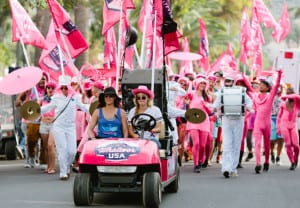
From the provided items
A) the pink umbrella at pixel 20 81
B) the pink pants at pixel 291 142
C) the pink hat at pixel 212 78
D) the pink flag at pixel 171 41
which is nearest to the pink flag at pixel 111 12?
the pink flag at pixel 171 41

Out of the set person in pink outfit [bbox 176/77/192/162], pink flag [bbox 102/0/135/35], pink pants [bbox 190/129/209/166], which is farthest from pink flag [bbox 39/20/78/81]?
pink pants [bbox 190/129/209/166]

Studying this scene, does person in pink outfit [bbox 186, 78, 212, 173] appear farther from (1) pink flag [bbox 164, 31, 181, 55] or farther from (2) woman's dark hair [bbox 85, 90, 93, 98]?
(2) woman's dark hair [bbox 85, 90, 93, 98]

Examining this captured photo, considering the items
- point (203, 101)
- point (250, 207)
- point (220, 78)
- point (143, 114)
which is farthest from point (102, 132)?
point (220, 78)

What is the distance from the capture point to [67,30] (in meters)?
20.0

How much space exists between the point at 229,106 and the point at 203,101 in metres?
1.76

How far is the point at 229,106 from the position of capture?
17.4 m

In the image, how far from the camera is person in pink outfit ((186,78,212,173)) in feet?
62.4

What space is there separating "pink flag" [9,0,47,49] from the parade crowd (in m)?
1.18

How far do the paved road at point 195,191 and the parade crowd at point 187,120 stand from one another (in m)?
0.43

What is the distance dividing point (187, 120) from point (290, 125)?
5.29 meters

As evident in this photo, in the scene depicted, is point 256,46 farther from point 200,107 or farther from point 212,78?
point 200,107

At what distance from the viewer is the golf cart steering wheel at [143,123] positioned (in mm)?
13516

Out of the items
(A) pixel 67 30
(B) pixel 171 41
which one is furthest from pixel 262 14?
(B) pixel 171 41

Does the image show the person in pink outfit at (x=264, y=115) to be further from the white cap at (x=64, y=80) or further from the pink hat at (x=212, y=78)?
the white cap at (x=64, y=80)
